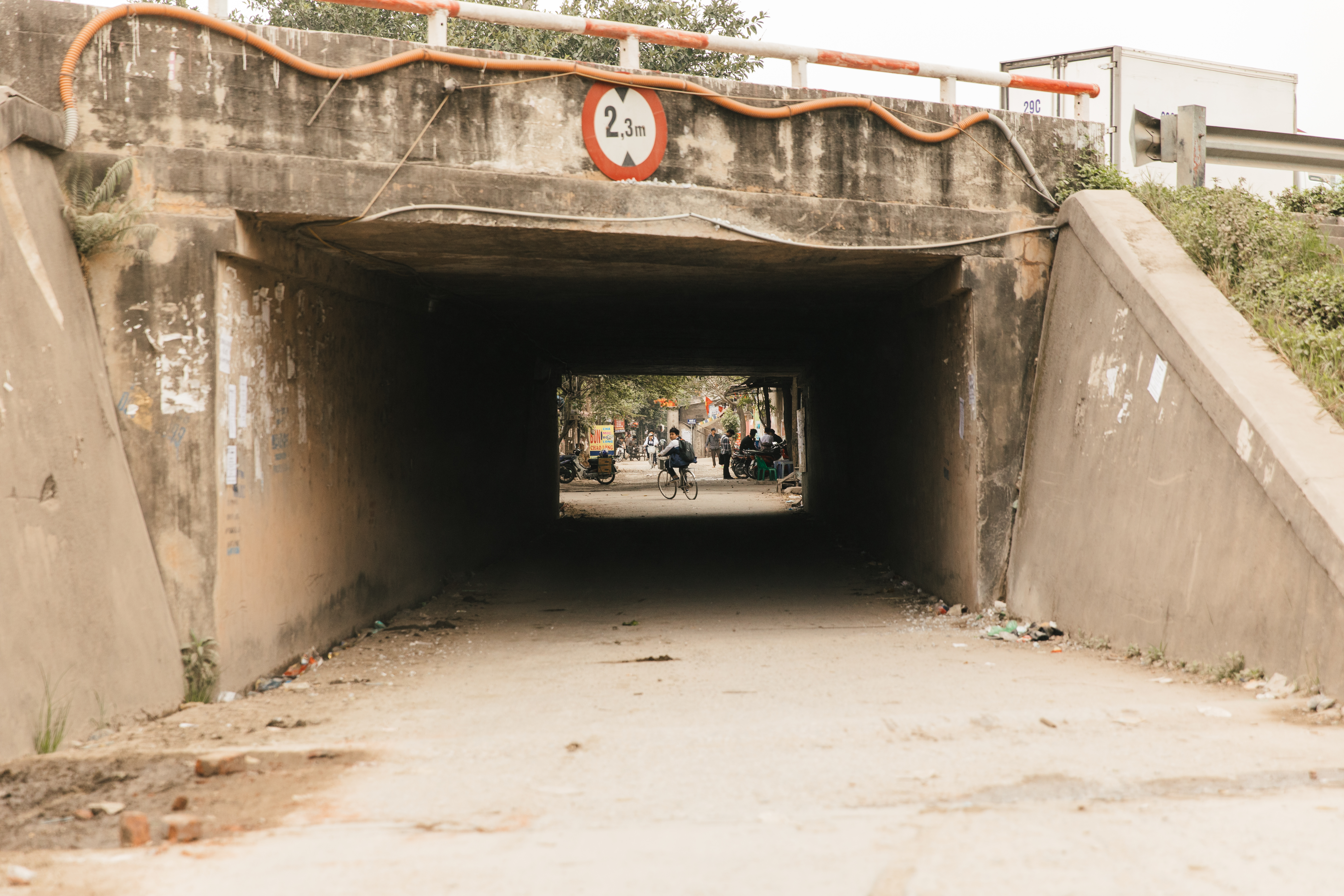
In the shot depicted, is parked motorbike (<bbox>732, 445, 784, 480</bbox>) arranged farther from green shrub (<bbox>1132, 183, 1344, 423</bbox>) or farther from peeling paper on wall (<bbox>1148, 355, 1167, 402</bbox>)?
peeling paper on wall (<bbox>1148, 355, 1167, 402</bbox>)

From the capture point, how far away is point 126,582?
498 centimetres

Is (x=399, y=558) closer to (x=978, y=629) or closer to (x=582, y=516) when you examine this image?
(x=978, y=629)

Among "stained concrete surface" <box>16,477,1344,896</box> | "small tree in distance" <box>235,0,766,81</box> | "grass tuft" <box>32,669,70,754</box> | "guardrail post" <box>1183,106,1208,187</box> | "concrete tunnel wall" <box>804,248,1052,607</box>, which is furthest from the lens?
"small tree in distance" <box>235,0,766,81</box>

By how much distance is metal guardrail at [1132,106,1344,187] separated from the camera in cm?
843

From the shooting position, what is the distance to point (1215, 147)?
8656 millimetres

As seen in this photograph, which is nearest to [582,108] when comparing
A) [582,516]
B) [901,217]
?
[901,217]

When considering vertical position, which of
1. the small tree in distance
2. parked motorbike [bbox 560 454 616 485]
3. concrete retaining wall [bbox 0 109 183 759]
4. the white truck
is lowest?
parked motorbike [bbox 560 454 616 485]

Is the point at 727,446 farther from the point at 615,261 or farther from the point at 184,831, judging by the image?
the point at 184,831

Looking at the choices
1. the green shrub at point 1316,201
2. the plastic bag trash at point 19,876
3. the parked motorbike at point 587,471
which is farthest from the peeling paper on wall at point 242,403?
the parked motorbike at point 587,471

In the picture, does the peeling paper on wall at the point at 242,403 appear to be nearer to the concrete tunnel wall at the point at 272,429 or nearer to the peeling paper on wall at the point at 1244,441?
the concrete tunnel wall at the point at 272,429

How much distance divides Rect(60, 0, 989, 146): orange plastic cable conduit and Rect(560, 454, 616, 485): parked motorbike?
2211 cm

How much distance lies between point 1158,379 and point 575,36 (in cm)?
1657

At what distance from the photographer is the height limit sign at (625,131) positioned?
652 cm

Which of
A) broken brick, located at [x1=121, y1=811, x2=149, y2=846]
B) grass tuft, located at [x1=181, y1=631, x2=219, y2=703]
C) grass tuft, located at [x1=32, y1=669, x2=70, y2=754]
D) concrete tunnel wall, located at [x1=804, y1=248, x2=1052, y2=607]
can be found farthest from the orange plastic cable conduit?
broken brick, located at [x1=121, y1=811, x2=149, y2=846]
